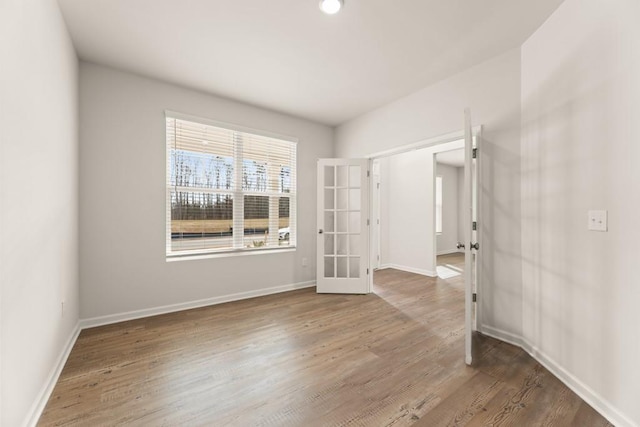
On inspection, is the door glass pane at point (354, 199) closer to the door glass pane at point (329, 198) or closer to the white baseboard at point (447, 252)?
the door glass pane at point (329, 198)

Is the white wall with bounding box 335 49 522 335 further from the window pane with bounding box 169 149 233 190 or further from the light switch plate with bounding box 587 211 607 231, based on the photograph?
the window pane with bounding box 169 149 233 190

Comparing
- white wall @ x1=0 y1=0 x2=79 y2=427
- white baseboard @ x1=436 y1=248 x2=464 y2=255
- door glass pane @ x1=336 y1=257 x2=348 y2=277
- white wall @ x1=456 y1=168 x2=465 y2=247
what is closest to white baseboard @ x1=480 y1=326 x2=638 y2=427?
door glass pane @ x1=336 y1=257 x2=348 y2=277

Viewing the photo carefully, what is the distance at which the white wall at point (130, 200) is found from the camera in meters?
2.77

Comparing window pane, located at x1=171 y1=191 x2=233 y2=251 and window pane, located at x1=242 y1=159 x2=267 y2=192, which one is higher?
window pane, located at x1=242 y1=159 x2=267 y2=192

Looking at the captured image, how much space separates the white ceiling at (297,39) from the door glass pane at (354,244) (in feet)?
6.91

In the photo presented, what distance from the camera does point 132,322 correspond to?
2.90 meters

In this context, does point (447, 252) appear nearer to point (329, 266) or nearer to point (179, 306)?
point (329, 266)

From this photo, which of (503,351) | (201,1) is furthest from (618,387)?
(201,1)

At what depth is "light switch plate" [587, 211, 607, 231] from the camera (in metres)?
1.66

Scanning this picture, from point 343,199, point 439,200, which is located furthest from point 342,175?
point 439,200

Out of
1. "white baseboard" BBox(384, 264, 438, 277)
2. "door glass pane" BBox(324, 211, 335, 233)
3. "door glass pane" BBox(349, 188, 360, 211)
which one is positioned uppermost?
"door glass pane" BBox(349, 188, 360, 211)

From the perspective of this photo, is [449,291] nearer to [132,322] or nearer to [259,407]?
[259,407]

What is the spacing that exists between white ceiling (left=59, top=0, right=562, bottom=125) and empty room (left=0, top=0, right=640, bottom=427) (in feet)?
0.07

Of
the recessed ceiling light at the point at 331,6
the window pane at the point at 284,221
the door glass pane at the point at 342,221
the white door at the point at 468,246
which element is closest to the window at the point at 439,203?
the door glass pane at the point at 342,221
